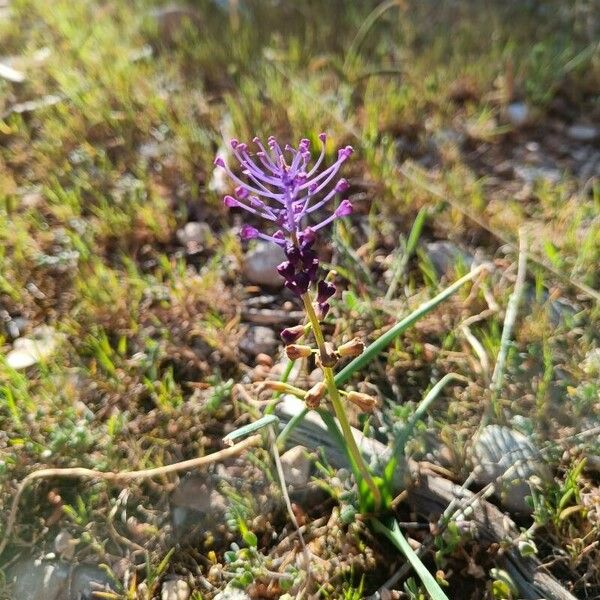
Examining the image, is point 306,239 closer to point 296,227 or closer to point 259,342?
point 296,227

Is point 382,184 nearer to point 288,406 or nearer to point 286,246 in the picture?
point 288,406

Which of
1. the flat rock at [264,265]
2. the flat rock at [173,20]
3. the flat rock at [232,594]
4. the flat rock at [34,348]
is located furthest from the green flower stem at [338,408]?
the flat rock at [173,20]

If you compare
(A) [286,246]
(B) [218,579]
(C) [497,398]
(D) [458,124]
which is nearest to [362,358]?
(A) [286,246]

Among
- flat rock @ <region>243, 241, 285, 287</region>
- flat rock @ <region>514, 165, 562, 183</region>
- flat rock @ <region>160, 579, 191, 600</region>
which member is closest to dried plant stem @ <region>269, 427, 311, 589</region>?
flat rock @ <region>160, 579, 191, 600</region>

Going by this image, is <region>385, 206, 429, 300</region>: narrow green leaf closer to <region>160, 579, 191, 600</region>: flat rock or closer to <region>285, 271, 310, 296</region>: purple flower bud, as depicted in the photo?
<region>285, 271, 310, 296</region>: purple flower bud

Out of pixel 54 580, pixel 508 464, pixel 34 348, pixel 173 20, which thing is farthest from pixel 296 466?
pixel 173 20
